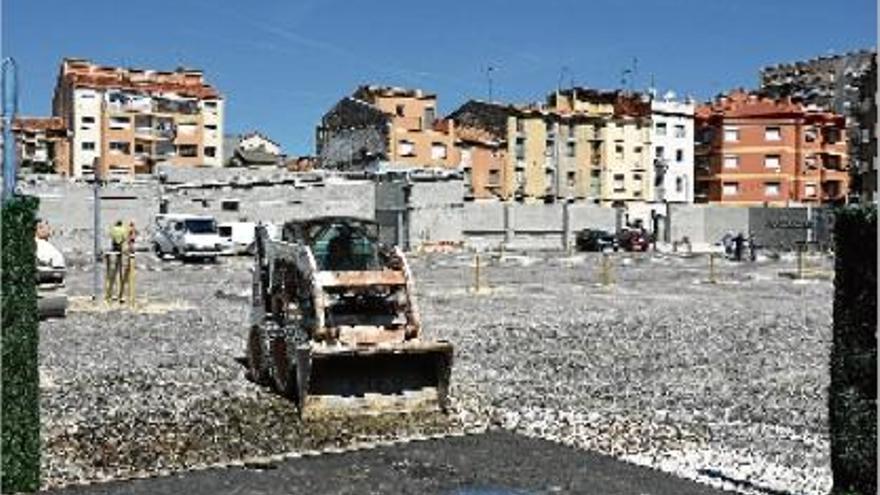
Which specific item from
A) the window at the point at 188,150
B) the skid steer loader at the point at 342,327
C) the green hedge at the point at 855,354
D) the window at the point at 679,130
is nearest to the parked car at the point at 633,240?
the window at the point at 679,130

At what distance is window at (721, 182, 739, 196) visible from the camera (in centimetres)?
9619

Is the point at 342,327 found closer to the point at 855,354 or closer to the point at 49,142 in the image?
the point at 855,354

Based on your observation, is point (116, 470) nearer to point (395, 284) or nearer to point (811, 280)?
point (395, 284)

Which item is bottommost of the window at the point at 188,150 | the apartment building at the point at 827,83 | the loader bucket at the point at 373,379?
the loader bucket at the point at 373,379

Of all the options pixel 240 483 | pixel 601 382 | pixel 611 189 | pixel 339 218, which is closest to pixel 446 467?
pixel 240 483

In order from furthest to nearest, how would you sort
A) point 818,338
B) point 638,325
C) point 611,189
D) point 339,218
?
point 611,189 < point 638,325 < point 818,338 < point 339,218

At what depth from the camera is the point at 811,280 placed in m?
37.4

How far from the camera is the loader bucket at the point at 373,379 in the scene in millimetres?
10914

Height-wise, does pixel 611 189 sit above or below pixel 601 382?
above

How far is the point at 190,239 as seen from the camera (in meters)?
44.8

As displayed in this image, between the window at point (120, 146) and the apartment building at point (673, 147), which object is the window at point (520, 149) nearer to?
the apartment building at point (673, 147)

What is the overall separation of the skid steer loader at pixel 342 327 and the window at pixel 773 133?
288ft

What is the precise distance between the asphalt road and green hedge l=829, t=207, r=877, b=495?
136 cm

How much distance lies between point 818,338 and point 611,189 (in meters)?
75.0
